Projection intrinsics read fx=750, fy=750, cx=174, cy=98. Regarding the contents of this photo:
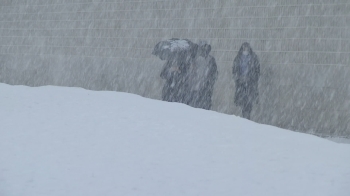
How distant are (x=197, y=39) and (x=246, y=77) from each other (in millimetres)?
1968

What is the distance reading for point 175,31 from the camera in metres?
15.8

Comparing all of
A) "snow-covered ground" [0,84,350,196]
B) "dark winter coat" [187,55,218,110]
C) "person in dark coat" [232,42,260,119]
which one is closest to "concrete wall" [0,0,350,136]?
"person in dark coat" [232,42,260,119]

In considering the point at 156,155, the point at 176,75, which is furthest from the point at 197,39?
the point at 156,155

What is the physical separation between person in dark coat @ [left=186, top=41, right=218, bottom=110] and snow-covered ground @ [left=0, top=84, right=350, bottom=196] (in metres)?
3.73

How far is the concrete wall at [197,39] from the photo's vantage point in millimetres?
13578

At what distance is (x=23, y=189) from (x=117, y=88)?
36.0ft

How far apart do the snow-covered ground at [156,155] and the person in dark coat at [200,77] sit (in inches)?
147

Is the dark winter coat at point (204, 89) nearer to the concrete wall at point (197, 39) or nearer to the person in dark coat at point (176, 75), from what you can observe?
the person in dark coat at point (176, 75)

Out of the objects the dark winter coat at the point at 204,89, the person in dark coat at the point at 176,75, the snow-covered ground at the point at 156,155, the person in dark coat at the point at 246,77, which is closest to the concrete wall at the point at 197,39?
the person in dark coat at the point at 246,77

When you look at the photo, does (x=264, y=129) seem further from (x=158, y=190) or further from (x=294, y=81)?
(x=294, y=81)

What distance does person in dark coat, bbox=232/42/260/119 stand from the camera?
13680mm

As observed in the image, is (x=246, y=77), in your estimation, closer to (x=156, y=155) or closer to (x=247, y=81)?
(x=247, y=81)

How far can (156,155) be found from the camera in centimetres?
682

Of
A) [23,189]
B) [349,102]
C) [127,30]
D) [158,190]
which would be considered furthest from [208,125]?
[127,30]
